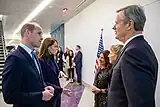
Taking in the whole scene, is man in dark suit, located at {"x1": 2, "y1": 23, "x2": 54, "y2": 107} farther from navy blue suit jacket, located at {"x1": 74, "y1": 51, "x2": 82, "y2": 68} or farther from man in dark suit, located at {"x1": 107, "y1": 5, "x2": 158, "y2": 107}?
navy blue suit jacket, located at {"x1": 74, "y1": 51, "x2": 82, "y2": 68}

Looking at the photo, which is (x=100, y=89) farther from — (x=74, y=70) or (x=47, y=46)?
(x=74, y=70)

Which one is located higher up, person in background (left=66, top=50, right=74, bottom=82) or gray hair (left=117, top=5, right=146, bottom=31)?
gray hair (left=117, top=5, right=146, bottom=31)

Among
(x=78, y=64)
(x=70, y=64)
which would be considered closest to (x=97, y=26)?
(x=78, y=64)

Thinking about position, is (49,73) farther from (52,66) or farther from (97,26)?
(97,26)

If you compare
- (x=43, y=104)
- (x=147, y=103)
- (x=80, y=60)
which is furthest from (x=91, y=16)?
(x=147, y=103)

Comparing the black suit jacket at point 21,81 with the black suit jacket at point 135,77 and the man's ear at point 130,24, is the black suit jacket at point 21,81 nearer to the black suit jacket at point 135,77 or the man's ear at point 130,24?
the black suit jacket at point 135,77

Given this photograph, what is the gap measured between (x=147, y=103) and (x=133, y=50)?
0.33 meters

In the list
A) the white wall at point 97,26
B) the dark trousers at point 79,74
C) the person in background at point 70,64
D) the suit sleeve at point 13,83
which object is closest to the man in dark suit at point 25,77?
the suit sleeve at point 13,83

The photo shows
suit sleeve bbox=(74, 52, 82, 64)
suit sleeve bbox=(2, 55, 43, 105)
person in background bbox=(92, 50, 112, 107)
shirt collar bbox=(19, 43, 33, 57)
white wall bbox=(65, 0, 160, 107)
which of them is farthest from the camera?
suit sleeve bbox=(74, 52, 82, 64)

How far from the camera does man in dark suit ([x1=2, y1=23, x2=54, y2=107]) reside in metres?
1.64

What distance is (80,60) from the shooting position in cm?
860

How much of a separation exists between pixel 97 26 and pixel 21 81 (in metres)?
5.48

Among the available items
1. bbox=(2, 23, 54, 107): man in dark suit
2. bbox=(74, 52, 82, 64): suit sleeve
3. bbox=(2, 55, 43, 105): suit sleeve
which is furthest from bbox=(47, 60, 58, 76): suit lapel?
bbox=(74, 52, 82, 64): suit sleeve

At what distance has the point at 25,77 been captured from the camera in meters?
1.72
